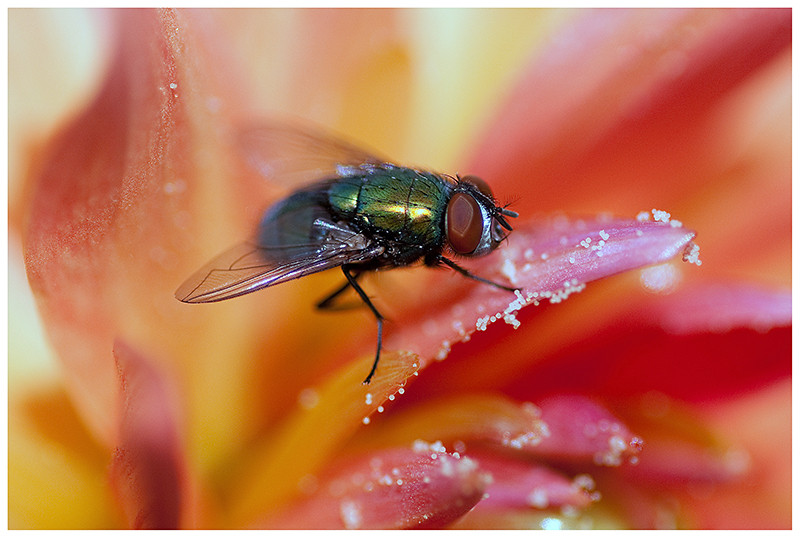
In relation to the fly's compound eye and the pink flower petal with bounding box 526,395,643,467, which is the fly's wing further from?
the pink flower petal with bounding box 526,395,643,467

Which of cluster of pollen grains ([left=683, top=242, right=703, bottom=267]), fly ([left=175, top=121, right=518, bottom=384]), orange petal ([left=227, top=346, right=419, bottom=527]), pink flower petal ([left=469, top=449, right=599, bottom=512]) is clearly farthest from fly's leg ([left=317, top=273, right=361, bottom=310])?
cluster of pollen grains ([left=683, top=242, right=703, bottom=267])

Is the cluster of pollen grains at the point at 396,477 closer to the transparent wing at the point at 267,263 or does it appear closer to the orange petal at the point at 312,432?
the orange petal at the point at 312,432

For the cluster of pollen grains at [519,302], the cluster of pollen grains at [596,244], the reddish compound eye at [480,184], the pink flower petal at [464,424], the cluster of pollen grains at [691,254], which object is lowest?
the pink flower petal at [464,424]

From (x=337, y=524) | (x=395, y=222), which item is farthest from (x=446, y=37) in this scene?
(x=337, y=524)

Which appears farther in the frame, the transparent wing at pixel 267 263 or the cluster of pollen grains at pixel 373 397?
the transparent wing at pixel 267 263

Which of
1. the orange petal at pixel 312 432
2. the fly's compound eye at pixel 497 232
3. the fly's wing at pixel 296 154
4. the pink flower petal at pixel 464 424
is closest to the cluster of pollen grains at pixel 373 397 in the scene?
the orange petal at pixel 312 432

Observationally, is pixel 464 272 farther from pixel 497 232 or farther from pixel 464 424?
pixel 464 424

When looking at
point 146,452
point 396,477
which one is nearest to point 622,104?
point 396,477
